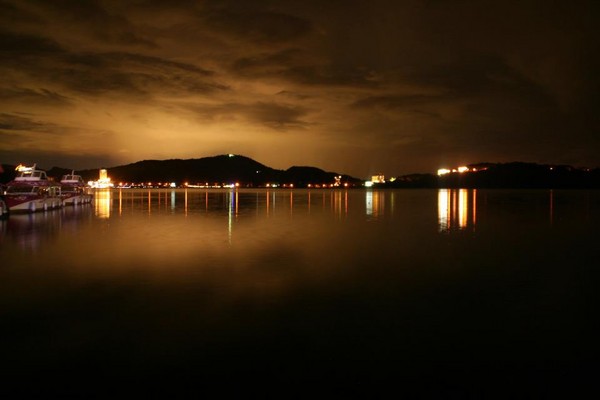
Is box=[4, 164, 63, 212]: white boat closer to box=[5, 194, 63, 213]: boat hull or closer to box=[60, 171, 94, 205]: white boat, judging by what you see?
box=[5, 194, 63, 213]: boat hull

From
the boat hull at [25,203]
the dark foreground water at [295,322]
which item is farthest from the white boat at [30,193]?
the dark foreground water at [295,322]

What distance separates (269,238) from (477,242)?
931 centimetres

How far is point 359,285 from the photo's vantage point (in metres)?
12.0

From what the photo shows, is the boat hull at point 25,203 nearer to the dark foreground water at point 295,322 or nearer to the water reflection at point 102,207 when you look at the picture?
the water reflection at point 102,207

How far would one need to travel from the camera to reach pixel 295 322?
8641 mm

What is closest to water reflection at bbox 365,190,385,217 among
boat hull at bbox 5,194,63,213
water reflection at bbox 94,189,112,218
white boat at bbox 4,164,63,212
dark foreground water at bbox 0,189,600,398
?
water reflection at bbox 94,189,112,218

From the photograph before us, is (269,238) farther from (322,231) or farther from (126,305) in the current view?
(126,305)

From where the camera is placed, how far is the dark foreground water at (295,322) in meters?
6.23

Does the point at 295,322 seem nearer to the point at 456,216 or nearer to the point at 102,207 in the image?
the point at 456,216

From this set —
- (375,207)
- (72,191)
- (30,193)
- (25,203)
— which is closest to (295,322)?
(25,203)

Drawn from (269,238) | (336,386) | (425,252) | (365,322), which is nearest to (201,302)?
(365,322)

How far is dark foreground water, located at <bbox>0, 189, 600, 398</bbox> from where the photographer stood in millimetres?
6227

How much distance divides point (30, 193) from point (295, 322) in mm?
36785

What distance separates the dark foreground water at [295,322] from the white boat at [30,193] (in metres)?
22.2
